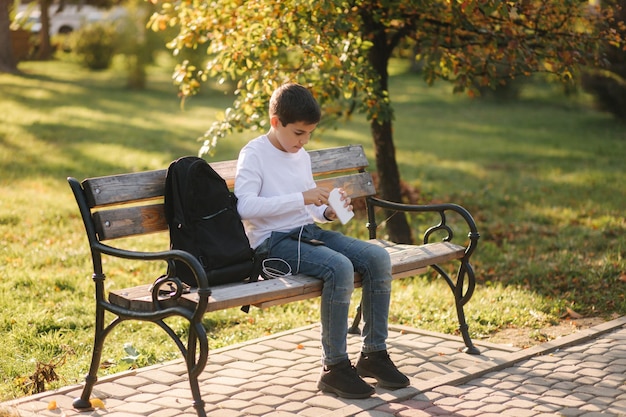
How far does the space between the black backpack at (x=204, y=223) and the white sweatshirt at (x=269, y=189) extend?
0.12 m

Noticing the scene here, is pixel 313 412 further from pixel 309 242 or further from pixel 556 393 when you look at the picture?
pixel 556 393

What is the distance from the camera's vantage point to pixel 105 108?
17.4 m

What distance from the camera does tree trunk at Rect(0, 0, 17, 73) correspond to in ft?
65.0

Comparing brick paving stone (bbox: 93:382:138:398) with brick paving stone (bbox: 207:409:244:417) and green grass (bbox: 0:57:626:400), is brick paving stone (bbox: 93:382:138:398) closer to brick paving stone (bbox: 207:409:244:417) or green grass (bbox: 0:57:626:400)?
green grass (bbox: 0:57:626:400)

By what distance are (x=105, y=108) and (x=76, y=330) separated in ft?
40.3

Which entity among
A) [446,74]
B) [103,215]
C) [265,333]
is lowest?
[265,333]

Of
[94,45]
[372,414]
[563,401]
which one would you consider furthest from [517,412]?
[94,45]

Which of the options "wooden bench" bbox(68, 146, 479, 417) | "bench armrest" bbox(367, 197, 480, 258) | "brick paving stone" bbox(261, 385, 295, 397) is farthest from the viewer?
"bench armrest" bbox(367, 197, 480, 258)

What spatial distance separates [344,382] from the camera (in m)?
4.40

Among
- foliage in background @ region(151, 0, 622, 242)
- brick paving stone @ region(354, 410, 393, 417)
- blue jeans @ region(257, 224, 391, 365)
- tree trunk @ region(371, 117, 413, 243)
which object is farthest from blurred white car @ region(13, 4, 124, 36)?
brick paving stone @ region(354, 410, 393, 417)

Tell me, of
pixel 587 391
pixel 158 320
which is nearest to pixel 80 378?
pixel 158 320

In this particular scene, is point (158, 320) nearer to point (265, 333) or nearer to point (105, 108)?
point (265, 333)

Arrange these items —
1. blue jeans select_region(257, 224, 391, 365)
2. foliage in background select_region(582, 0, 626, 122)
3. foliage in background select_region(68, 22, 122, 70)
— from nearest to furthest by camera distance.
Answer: blue jeans select_region(257, 224, 391, 365) < foliage in background select_region(582, 0, 626, 122) < foliage in background select_region(68, 22, 122, 70)

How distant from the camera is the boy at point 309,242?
4422mm
